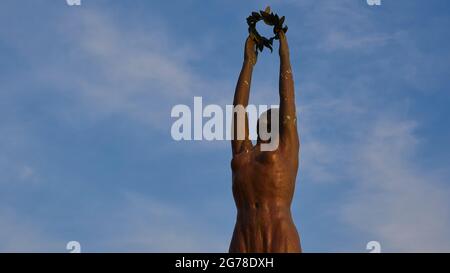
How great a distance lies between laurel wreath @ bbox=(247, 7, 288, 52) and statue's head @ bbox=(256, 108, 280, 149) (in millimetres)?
1401

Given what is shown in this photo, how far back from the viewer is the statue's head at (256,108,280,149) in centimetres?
1457

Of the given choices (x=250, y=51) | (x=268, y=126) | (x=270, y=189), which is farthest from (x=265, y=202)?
(x=250, y=51)

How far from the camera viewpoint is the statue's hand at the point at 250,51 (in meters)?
15.4

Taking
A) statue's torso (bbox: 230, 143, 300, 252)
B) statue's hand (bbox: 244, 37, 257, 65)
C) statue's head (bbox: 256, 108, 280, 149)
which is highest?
statue's hand (bbox: 244, 37, 257, 65)

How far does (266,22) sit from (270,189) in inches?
116

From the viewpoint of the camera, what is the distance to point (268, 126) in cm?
1465

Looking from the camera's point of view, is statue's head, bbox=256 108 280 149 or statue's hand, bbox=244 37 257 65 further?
statue's hand, bbox=244 37 257 65

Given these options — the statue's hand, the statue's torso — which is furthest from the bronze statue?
the statue's hand

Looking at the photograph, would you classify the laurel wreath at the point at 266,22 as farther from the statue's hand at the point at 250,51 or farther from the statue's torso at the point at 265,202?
the statue's torso at the point at 265,202

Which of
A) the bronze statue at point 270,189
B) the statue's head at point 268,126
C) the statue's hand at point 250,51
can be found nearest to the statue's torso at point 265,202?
the bronze statue at point 270,189

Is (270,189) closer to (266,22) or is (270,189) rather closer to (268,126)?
(268,126)

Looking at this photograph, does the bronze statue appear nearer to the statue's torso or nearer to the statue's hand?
the statue's torso
